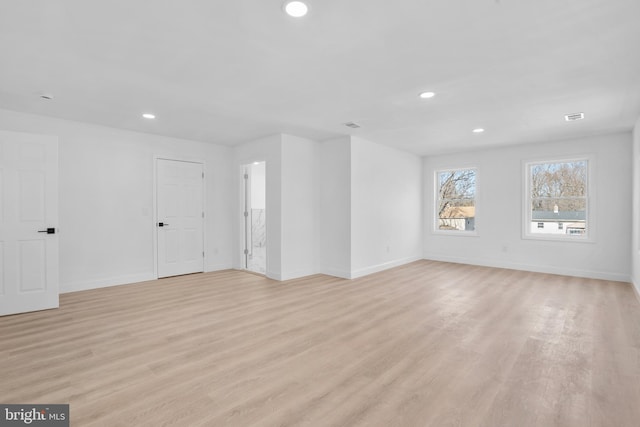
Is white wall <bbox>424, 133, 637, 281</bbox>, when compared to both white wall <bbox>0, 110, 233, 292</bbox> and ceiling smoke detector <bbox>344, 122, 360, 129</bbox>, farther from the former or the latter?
white wall <bbox>0, 110, 233, 292</bbox>

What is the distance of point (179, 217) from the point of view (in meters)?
5.77

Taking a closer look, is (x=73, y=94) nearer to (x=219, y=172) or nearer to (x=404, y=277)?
(x=219, y=172)

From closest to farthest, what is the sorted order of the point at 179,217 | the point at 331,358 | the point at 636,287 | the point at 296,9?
the point at 296,9
the point at 331,358
the point at 636,287
the point at 179,217

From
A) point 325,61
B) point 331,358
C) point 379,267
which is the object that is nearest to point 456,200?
point 379,267

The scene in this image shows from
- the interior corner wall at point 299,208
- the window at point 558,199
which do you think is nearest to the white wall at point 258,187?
the interior corner wall at point 299,208

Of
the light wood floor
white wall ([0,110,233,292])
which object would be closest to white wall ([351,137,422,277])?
the light wood floor

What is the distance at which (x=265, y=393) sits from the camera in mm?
2074

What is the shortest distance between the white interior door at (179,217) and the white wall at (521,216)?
16.9 feet

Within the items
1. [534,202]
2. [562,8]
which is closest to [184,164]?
[562,8]

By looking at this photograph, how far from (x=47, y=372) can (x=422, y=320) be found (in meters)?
3.32

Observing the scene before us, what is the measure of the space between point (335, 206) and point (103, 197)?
12.3 feet

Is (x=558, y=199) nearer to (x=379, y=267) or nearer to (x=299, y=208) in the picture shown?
(x=379, y=267)

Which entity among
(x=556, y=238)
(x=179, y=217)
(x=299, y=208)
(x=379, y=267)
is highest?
(x=299, y=208)

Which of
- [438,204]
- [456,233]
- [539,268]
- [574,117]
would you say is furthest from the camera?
[438,204]
